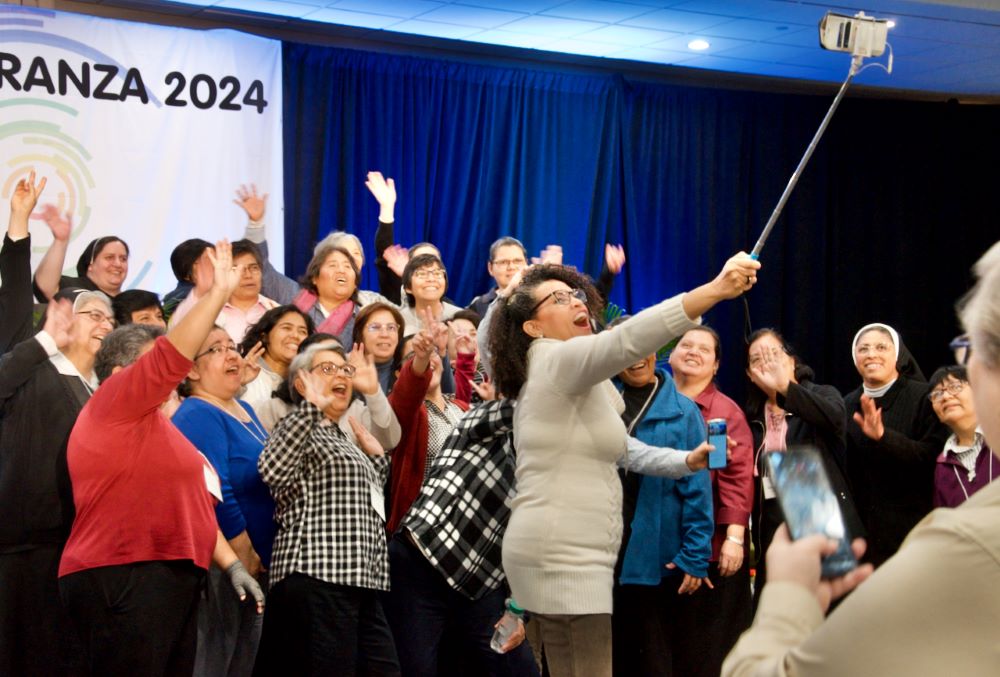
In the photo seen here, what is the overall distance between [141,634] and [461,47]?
5203mm

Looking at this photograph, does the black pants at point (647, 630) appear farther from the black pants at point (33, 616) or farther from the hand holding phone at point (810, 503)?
the hand holding phone at point (810, 503)

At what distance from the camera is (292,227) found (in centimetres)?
695

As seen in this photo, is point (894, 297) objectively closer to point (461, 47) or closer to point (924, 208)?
point (924, 208)

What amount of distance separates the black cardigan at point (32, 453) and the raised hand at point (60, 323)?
2.6 inches

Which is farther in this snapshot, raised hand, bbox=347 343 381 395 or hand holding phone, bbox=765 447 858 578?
raised hand, bbox=347 343 381 395

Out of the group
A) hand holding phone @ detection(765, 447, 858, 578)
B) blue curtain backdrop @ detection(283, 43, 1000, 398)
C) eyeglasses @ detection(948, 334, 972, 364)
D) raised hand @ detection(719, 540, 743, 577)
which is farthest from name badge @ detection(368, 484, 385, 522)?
blue curtain backdrop @ detection(283, 43, 1000, 398)

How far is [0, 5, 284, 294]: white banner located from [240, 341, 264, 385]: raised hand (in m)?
2.04

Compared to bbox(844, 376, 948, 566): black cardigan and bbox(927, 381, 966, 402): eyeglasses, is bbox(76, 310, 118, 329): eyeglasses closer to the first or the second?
bbox(844, 376, 948, 566): black cardigan

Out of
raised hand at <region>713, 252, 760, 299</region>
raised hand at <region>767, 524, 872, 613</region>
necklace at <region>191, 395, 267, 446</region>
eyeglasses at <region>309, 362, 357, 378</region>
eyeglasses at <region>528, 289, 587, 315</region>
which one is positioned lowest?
necklace at <region>191, 395, 267, 446</region>

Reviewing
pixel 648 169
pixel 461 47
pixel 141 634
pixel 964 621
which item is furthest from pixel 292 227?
pixel 964 621

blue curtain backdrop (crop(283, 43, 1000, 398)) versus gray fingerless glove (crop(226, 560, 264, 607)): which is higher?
blue curtain backdrop (crop(283, 43, 1000, 398))

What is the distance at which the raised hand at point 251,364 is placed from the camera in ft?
13.0

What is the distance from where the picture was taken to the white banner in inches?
232

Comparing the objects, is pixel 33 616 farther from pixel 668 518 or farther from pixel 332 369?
pixel 668 518
